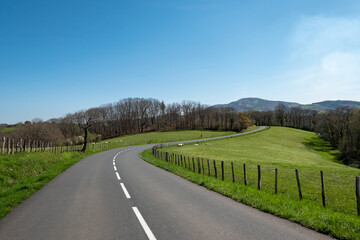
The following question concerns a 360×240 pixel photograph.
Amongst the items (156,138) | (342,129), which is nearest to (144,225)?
(156,138)

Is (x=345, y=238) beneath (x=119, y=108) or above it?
beneath

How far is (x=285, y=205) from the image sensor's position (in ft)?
26.3

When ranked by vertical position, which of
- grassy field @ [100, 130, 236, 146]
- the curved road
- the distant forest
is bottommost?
grassy field @ [100, 130, 236, 146]

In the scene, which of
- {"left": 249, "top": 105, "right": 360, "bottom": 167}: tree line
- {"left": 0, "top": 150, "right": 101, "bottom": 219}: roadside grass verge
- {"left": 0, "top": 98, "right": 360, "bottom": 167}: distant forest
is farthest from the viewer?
{"left": 0, "top": 98, "right": 360, "bottom": 167}: distant forest

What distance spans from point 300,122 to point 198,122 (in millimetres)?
64164

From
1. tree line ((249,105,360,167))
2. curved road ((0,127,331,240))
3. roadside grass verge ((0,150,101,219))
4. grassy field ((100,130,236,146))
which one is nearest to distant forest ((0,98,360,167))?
tree line ((249,105,360,167))

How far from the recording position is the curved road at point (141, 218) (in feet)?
18.4

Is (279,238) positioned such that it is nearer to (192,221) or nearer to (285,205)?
(192,221)

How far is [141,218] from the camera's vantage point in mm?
6750

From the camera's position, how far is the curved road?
5621mm

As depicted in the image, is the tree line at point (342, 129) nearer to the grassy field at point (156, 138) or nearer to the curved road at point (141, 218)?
the grassy field at point (156, 138)

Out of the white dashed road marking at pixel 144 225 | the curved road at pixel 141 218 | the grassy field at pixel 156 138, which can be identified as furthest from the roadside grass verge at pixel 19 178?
the grassy field at pixel 156 138

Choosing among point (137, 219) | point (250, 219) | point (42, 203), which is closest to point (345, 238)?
point (250, 219)

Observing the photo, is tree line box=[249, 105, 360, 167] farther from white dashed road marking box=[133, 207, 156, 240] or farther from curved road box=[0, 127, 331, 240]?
white dashed road marking box=[133, 207, 156, 240]
